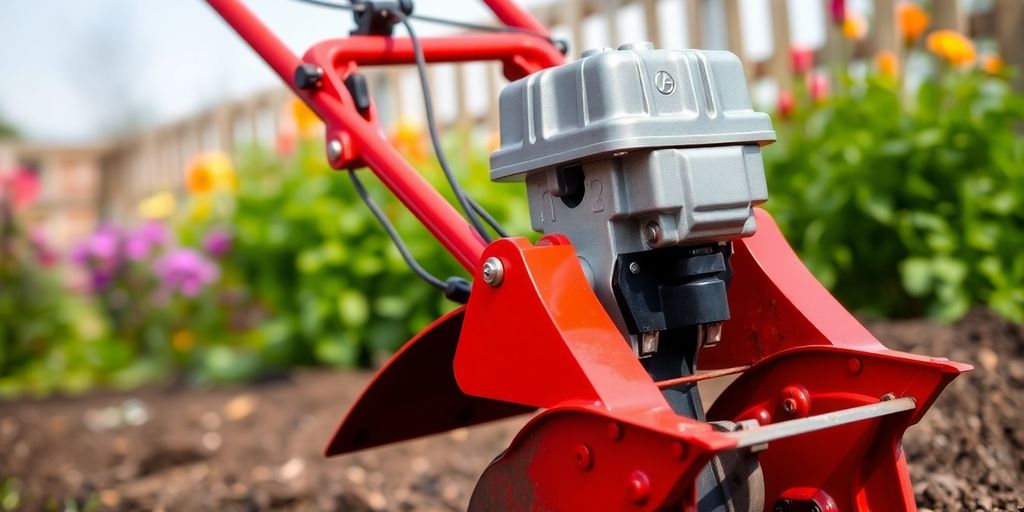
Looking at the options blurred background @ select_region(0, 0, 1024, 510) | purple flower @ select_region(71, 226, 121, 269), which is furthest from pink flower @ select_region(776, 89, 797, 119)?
purple flower @ select_region(71, 226, 121, 269)

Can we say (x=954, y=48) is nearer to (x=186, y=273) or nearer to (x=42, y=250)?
(x=186, y=273)

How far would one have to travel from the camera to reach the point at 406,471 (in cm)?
283

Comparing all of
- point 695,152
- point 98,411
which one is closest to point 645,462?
point 695,152

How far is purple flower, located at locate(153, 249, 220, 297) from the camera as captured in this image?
16.8ft

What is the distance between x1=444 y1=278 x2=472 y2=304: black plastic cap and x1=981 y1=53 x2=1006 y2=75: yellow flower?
252 cm

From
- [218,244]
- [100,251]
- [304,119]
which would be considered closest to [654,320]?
[218,244]

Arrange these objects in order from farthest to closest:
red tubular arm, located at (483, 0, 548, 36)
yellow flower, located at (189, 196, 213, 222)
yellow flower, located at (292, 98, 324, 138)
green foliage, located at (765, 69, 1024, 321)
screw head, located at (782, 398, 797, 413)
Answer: yellow flower, located at (189, 196, 213, 222)
yellow flower, located at (292, 98, 324, 138)
green foliage, located at (765, 69, 1024, 321)
red tubular arm, located at (483, 0, 548, 36)
screw head, located at (782, 398, 797, 413)

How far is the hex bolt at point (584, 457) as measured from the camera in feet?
4.06

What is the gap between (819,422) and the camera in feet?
4.03

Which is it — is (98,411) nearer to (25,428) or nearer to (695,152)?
(25,428)

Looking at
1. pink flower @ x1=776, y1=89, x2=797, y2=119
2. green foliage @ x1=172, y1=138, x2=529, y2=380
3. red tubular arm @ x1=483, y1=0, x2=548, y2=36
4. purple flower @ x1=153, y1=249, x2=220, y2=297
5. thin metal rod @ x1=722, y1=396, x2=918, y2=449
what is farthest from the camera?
purple flower @ x1=153, y1=249, x2=220, y2=297

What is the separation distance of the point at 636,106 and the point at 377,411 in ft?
2.28

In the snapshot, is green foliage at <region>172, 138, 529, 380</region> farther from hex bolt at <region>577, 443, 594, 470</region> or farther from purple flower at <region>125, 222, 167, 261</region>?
hex bolt at <region>577, 443, 594, 470</region>

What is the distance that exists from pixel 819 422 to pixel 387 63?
996mm
